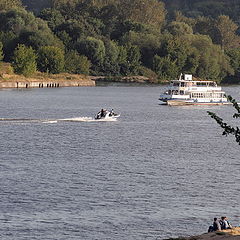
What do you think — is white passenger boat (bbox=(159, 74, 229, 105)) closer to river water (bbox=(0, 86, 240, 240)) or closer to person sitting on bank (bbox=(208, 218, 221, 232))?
river water (bbox=(0, 86, 240, 240))

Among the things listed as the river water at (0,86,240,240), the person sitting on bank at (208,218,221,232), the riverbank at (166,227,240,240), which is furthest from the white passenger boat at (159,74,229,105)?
the riverbank at (166,227,240,240)

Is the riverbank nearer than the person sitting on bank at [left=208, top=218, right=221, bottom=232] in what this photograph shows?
Yes

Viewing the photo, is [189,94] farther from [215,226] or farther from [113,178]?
[215,226]

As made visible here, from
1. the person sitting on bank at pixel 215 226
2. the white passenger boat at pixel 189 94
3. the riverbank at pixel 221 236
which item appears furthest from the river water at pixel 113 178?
the white passenger boat at pixel 189 94

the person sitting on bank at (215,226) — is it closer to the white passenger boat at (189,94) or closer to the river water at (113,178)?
the river water at (113,178)

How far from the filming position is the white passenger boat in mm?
150500

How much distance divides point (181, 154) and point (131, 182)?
Result: 18154 mm

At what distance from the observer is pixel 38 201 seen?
55.7 m

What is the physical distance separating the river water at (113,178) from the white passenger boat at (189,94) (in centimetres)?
3251

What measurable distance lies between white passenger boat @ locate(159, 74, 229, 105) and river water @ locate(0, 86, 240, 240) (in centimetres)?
3251

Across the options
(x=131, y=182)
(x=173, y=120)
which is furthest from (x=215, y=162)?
(x=173, y=120)

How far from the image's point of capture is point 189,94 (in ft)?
499

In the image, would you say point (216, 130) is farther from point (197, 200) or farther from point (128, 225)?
point (128, 225)

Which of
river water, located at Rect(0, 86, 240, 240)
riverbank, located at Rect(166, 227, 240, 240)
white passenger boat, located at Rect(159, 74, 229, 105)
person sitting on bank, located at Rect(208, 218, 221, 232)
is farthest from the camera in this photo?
white passenger boat, located at Rect(159, 74, 229, 105)
